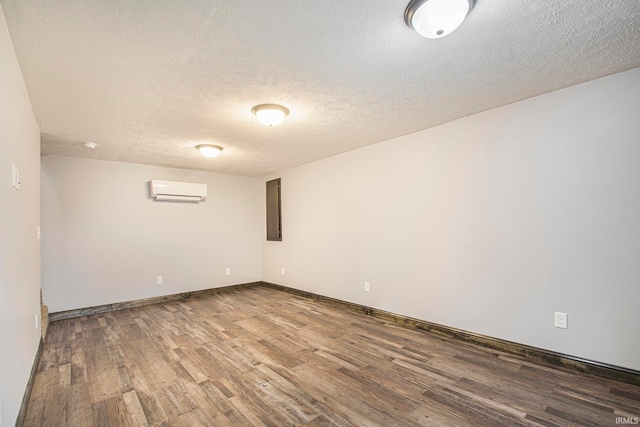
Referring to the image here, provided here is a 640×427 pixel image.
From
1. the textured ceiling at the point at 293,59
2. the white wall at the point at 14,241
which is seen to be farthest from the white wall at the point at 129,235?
the white wall at the point at 14,241

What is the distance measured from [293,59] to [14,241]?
204cm

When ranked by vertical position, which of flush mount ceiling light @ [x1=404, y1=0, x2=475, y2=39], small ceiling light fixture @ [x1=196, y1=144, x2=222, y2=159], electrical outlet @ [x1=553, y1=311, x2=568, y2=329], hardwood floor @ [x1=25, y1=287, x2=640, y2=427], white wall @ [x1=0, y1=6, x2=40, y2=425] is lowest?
hardwood floor @ [x1=25, y1=287, x2=640, y2=427]

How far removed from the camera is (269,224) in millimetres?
5832

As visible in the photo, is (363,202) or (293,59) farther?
(363,202)

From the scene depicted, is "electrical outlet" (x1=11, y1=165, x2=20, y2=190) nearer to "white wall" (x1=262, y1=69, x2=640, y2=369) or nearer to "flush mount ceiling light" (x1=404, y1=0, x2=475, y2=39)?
"flush mount ceiling light" (x1=404, y1=0, x2=475, y2=39)

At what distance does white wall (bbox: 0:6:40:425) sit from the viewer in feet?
4.76

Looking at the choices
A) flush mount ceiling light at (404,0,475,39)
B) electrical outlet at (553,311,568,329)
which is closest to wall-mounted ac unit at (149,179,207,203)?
flush mount ceiling light at (404,0,475,39)

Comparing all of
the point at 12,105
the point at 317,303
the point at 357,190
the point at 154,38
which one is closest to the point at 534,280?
the point at 357,190

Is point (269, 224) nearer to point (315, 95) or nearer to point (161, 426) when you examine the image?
point (315, 95)

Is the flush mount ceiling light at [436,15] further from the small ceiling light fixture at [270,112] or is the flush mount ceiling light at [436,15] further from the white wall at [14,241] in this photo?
the white wall at [14,241]

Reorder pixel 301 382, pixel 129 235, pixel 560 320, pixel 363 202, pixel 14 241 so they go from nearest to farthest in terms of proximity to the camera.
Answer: pixel 14 241, pixel 301 382, pixel 560 320, pixel 363 202, pixel 129 235

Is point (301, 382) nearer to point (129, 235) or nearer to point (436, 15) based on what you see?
point (436, 15)

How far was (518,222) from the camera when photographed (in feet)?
8.56

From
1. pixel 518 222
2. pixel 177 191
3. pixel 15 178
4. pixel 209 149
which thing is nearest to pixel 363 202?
pixel 518 222
